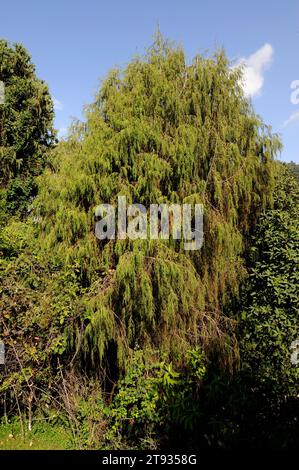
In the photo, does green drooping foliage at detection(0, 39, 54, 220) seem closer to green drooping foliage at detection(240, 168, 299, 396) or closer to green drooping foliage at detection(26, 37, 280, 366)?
green drooping foliage at detection(26, 37, 280, 366)

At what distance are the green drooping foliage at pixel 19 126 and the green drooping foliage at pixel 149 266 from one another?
5.82 metres

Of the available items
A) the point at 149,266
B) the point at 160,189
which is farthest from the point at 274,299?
the point at 160,189

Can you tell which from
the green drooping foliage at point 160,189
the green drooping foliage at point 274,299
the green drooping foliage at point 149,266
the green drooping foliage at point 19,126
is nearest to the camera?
the green drooping foliage at point 149,266

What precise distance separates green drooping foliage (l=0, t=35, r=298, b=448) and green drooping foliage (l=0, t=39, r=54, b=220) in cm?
582

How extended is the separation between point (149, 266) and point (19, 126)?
31.3 feet

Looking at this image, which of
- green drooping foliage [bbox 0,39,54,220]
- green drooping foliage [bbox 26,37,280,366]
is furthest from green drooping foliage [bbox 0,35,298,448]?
green drooping foliage [bbox 0,39,54,220]

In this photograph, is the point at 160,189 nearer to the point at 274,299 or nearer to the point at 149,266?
the point at 149,266

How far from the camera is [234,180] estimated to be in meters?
7.03

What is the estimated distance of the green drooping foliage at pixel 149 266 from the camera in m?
5.68

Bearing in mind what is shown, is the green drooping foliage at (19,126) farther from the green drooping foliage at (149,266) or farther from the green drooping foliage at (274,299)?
the green drooping foliage at (274,299)

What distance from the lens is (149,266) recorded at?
6.13 m

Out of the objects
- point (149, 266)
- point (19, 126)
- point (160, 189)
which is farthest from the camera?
point (19, 126)

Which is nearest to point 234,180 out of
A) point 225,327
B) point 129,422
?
point 225,327

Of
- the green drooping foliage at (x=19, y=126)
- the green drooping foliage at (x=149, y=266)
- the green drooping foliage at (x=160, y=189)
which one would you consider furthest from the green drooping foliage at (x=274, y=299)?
the green drooping foliage at (x=19, y=126)
